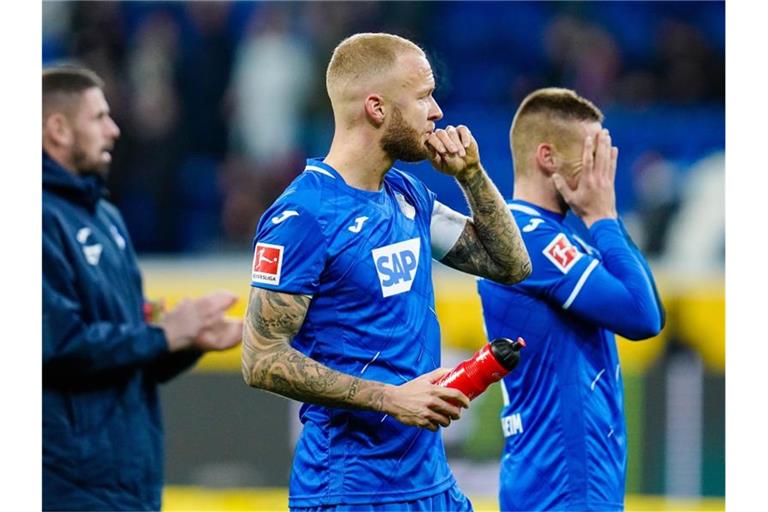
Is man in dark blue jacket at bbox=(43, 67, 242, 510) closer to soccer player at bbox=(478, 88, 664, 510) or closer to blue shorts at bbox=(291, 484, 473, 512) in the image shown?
soccer player at bbox=(478, 88, 664, 510)

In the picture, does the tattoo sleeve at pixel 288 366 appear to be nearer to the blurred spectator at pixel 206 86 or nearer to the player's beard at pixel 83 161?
the player's beard at pixel 83 161

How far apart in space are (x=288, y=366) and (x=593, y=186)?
5.80 feet

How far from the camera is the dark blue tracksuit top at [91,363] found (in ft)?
19.1

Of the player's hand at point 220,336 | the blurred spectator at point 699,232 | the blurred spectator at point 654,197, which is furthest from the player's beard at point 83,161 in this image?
the blurred spectator at point 654,197

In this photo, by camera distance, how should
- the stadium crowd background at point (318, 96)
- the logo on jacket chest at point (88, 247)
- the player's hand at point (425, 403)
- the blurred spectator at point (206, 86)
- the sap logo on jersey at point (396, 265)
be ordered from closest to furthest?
the player's hand at point (425, 403) < the sap logo on jersey at point (396, 265) < the logo on jacket chest at point (88, 247) < the stadium crowd background at point (318, 96) < the blurred spectator at point (206, 86)

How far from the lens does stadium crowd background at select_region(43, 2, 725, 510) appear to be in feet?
39.4

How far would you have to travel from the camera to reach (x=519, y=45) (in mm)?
14445

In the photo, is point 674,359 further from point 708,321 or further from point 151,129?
point 151,129

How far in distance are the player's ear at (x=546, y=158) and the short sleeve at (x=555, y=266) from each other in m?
0.30

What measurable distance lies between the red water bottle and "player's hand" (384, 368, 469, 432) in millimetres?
33

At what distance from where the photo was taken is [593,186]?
17.7 feet
